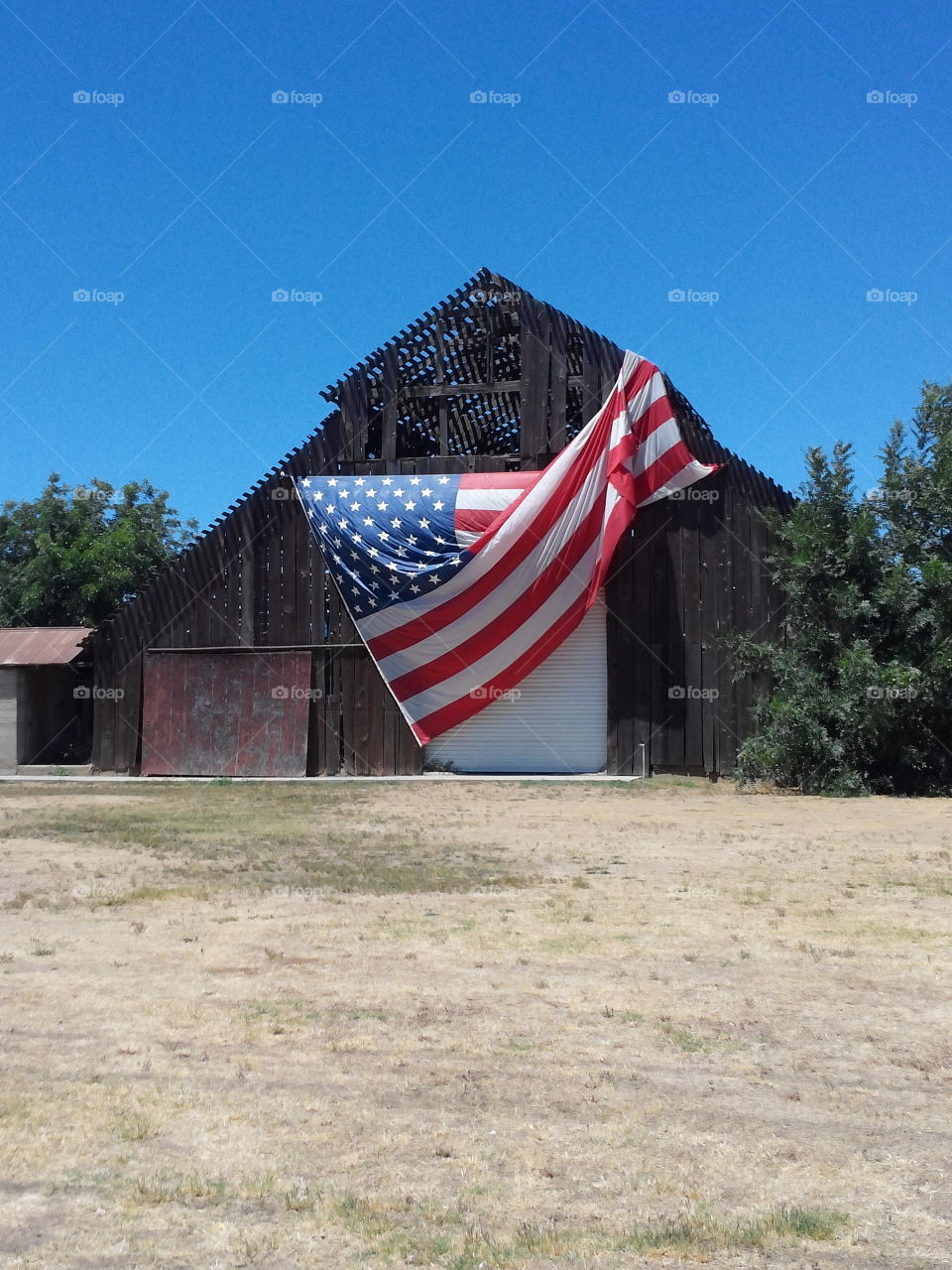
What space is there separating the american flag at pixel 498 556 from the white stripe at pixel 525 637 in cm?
2

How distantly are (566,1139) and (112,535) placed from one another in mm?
38565

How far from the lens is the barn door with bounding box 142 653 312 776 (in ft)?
78.2

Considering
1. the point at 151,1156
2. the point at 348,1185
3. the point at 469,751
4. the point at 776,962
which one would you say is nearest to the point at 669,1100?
the point at 348,1185

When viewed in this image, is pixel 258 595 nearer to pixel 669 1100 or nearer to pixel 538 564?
pixel 538 564

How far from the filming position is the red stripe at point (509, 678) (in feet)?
73.2

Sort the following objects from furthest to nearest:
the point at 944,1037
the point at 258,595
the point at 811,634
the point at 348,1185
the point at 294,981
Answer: the point at 258,595, the point at 811,634, the point at 294,981, the point at 944,1037, the point at 348,1185

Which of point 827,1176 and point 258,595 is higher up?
point 258,595

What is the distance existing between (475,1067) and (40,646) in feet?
77.9

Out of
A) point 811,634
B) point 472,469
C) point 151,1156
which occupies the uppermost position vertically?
point 472,469

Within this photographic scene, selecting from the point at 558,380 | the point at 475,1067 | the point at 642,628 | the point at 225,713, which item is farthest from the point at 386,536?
the point at 475,1067

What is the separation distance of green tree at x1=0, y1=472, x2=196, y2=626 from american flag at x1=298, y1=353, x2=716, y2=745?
63.1 feet

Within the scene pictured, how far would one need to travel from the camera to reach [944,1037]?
5.55 m

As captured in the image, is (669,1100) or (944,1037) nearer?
(669,1100)

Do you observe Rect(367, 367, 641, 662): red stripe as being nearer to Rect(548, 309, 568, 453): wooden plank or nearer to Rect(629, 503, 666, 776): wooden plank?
Rect(548, 309, 568, 453): wooden plank
